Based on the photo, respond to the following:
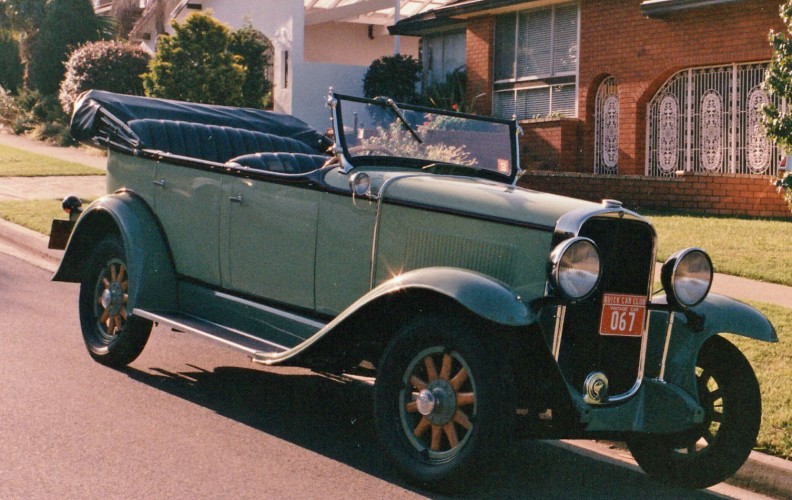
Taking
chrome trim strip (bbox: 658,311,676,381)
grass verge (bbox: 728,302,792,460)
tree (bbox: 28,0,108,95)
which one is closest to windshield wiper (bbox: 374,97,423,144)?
chrome trim strip (bbox: 658,311,676,381)

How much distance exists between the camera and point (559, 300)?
4.79m

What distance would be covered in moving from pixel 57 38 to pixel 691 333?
2997cm

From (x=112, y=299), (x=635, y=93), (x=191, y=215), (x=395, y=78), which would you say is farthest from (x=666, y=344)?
(x=395, y=78)

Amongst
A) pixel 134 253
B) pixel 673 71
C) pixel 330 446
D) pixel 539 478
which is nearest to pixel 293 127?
pixel 134 253

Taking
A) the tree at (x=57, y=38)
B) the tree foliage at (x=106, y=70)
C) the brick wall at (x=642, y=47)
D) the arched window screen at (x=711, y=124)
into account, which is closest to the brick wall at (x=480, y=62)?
the brick wall at (x=642, y=47)

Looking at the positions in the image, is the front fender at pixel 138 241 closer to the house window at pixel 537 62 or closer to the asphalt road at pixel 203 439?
the asphalt road at pixel 203 439

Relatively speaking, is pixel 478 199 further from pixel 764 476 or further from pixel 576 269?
pixel 764 476

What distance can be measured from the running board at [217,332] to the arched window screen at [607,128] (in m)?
12.8

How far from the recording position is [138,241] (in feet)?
22.6

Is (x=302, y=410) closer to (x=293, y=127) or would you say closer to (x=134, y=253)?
(x=134, y=253)

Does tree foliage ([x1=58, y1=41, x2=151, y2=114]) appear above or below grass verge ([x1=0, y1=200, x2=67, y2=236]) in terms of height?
above

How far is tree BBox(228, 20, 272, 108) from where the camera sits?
24.7 m

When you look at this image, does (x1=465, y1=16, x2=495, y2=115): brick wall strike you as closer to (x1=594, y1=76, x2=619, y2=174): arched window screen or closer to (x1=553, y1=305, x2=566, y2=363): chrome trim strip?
(x1=594, y1=76, x2=619, y2=174): arched window screen

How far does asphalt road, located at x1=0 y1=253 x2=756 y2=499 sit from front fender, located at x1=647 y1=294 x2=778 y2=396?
59cm
